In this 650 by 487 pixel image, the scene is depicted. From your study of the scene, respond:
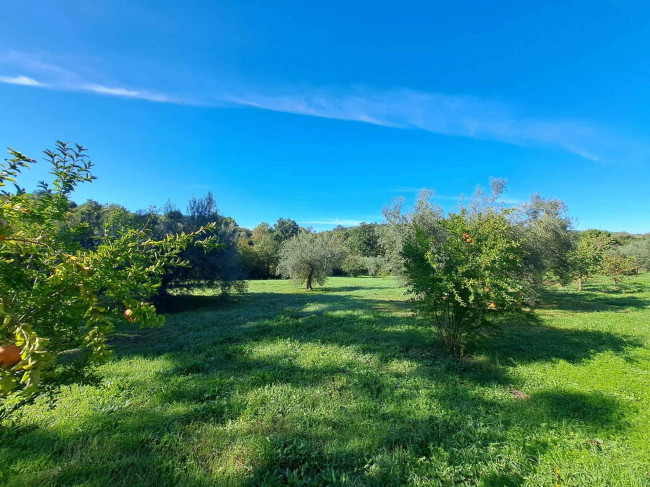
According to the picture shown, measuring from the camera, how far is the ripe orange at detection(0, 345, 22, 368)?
0.95m

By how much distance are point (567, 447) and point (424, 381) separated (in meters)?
1.97

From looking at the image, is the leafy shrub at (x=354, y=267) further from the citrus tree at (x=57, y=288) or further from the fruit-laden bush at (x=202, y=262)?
the citrus tree at (x=57, y=288)

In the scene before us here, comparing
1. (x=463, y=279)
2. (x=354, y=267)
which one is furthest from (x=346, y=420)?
(x=354, y=267)

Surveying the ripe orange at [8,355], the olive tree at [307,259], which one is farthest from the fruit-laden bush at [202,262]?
the ripe orange at [8,355]

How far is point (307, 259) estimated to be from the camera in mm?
22812

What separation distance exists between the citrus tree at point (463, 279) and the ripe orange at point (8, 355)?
232 inches

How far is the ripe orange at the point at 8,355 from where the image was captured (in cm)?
95

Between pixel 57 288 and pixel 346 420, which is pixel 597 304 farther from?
pixel 57 288

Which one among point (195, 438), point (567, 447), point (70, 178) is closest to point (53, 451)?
point (195, 438)

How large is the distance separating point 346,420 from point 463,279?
3.73 metres

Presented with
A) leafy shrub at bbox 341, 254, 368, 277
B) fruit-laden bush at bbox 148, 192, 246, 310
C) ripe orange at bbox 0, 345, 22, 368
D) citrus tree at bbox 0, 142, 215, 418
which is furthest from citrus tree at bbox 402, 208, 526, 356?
leafy shrub at bbox 341, 254, 368, 277

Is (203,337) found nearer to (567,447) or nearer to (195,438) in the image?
(195,438)

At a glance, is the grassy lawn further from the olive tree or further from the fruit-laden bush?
the olive tree

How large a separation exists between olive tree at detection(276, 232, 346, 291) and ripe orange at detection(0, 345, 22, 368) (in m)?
21.7
